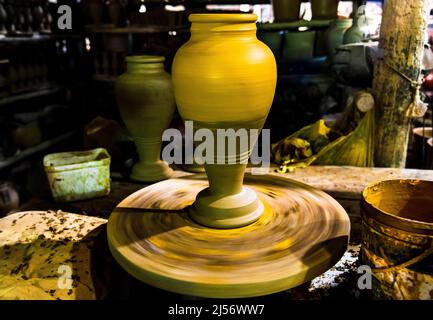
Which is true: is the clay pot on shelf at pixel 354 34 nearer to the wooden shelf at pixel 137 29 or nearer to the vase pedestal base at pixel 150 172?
the wooden shelf at pixel 137 29

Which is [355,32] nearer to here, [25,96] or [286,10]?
[286,10]

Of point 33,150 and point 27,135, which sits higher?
point 27,135

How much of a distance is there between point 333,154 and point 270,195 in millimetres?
1241

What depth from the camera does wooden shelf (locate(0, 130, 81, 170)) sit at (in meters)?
4.34

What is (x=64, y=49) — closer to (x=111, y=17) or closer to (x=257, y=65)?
(x=111, y=17)

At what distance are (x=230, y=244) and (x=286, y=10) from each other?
12.0 ft

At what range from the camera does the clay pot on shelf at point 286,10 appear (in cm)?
451

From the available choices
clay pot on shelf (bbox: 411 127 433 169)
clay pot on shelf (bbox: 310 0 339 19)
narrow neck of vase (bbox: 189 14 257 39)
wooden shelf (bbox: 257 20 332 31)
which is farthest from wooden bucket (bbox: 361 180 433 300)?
clay pot on shelf (bbox: 310 0 339 19)

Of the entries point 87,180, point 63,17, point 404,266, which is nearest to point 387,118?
point 404,266

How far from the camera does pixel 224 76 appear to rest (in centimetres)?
147

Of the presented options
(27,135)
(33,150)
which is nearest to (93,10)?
(27,135)

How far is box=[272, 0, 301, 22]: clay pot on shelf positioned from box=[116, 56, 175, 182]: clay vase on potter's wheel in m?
2.33

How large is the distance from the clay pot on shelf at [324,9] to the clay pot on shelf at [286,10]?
20cm

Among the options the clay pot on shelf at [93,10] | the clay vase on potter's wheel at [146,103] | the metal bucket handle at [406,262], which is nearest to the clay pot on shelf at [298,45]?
the clay pot on shelf at [93,10]
